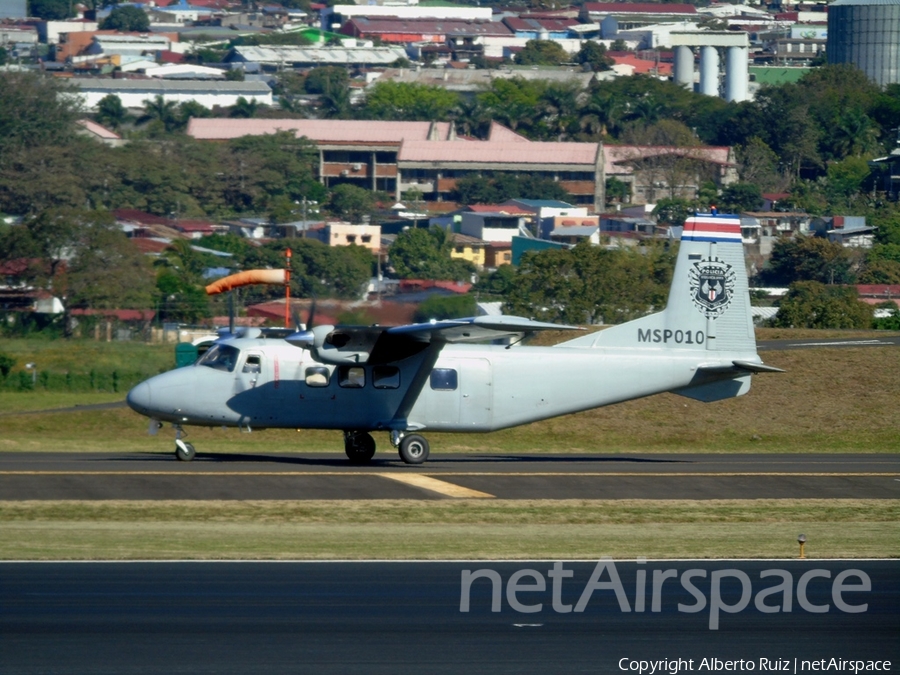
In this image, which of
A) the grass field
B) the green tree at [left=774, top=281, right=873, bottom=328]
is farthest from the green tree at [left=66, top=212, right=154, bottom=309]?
the grass field

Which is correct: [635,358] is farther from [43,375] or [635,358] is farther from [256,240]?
[256,240]

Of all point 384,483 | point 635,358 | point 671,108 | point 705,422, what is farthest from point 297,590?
point 671,108

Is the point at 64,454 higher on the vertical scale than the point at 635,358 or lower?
lower

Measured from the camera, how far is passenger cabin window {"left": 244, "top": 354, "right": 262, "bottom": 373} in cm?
2805

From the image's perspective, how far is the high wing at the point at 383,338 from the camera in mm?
26766

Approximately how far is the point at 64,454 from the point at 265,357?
205 inches

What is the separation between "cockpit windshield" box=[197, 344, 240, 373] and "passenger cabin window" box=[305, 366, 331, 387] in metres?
1.43

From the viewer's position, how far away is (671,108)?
184 metres

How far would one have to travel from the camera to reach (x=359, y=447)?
29141 mm

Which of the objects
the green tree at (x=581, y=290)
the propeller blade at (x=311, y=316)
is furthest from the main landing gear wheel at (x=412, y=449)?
the green tree at (x=581, y=290)

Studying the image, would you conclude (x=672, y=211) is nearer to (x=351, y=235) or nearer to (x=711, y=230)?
(x=351, y=235)

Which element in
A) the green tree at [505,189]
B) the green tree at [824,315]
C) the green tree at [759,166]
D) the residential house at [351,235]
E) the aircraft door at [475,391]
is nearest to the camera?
the aircraft door at [475,391]

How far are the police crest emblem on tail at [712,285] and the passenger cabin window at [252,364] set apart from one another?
29.3 ft

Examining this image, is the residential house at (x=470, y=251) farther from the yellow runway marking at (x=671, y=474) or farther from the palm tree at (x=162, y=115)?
the yellow runway marking at (x=671, y=474)
